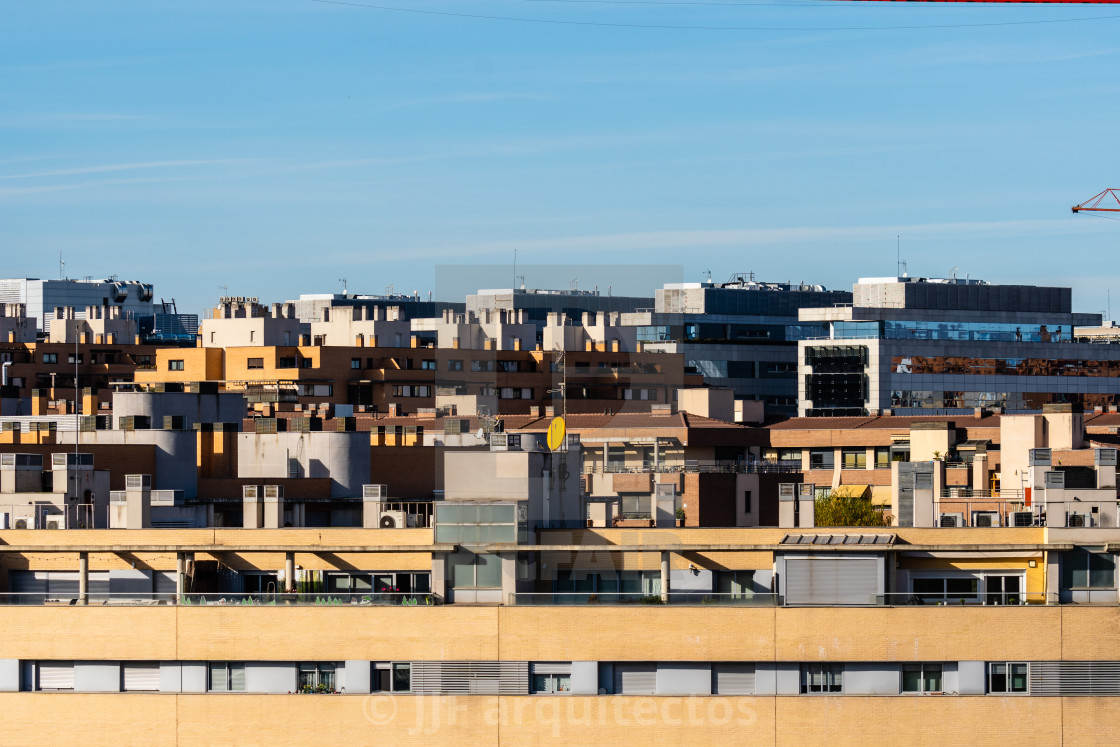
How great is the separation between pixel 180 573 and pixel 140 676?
255cm

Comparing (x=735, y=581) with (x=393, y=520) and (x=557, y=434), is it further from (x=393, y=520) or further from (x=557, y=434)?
(x=557, y=434)

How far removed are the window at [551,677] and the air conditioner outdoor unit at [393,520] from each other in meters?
6.44

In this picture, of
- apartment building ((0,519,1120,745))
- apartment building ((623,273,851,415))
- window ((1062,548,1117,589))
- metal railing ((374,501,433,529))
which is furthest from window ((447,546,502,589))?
apartment building ((623,273,851,415))

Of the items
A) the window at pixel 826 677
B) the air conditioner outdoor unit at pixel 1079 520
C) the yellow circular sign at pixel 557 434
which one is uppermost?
the yellow circular sign at pixel 557 434

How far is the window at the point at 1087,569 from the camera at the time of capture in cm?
4594

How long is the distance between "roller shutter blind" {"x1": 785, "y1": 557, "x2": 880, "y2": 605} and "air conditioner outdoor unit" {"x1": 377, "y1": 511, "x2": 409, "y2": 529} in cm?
1017

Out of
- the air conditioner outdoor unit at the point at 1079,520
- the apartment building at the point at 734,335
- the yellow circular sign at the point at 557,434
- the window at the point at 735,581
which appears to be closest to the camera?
the window at the point at 735,581

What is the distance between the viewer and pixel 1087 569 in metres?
46.0

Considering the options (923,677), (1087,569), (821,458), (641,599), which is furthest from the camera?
(821,458)

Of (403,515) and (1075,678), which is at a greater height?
(403,515)

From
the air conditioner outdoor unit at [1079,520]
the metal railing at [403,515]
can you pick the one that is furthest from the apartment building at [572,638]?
the metal railing at [403,515]

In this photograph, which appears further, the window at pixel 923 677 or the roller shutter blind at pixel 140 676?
the roller shutter blind at pixel 140 676

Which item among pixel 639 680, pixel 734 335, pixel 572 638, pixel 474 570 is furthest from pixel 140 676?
pixel 734 335

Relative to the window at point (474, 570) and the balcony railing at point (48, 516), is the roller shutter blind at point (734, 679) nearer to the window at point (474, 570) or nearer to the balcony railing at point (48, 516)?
the window at point (474, 570)
